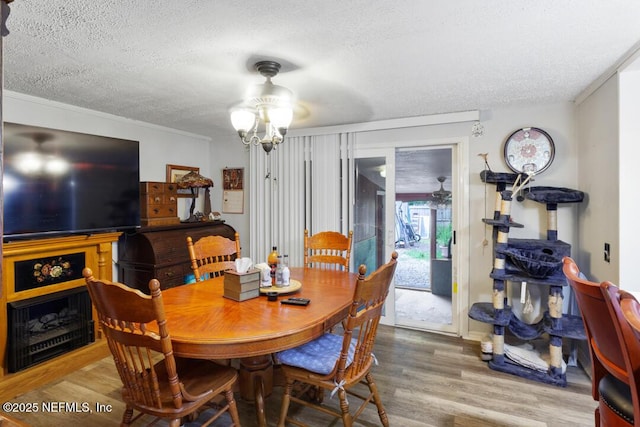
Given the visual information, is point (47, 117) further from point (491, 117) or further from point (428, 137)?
point (491, 117)

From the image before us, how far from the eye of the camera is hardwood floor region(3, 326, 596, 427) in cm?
211

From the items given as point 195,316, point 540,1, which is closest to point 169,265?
point 195,316

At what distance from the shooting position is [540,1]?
1503 mm

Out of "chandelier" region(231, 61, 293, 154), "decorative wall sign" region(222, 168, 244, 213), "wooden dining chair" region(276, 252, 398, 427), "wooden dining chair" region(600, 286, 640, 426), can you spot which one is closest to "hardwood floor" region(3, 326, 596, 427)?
"wooden dining chair" region(276, 252, 398, 427)

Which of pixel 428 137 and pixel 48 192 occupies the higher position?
pixel 428 137

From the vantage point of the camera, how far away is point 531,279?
2.66 m

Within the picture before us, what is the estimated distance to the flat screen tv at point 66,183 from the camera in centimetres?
251

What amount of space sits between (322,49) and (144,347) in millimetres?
1782

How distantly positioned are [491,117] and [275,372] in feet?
9.61

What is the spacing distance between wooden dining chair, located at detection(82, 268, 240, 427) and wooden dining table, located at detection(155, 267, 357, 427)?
0.39ft

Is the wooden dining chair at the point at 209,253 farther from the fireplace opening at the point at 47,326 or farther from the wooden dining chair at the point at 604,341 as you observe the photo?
the wooden dining chair at the point at 604,341

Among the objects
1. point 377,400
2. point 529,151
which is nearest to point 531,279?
point 529,151

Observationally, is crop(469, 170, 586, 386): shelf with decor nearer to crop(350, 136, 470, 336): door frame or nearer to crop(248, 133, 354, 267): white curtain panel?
crop(350, 136, 470, 336): door frame

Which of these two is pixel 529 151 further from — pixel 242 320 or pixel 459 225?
pixel 242 320
